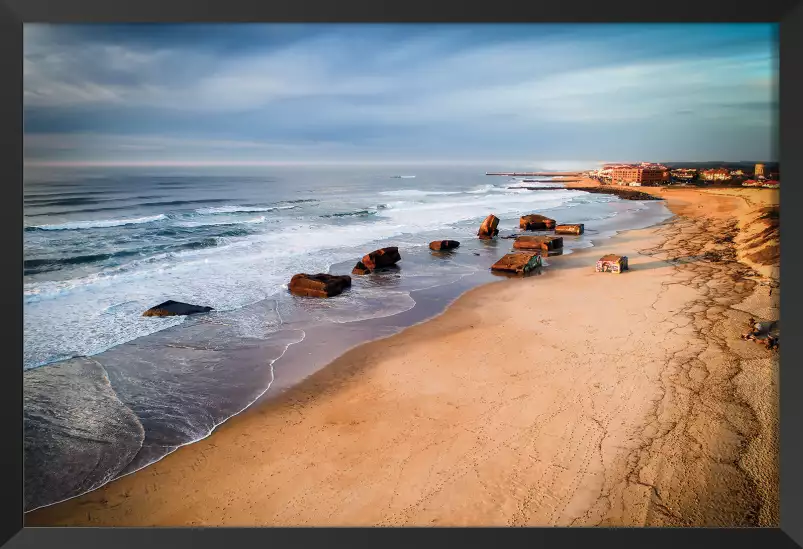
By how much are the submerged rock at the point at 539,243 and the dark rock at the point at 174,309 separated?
534cm

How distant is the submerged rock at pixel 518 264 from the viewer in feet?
24.8

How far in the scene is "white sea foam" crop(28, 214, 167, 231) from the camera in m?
7.05

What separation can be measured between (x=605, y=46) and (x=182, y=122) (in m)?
4.03

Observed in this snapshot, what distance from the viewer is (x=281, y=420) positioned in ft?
12.0

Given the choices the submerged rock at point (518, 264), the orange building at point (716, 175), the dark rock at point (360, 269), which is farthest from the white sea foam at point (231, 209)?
the orange building at point (716, 175)

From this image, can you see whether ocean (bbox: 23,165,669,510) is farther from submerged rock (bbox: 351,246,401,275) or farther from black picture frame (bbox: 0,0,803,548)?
black picture frame (bbox: 0,0,803,548)

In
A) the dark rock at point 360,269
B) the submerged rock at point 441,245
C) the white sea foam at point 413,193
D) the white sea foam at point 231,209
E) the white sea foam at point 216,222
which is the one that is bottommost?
the dark rock at point 360,269

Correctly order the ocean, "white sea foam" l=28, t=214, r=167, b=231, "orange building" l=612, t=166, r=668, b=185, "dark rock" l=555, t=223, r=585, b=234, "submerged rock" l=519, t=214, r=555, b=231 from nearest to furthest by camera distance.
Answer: the ocean, "orange building" l=612, t=166, r=668, b=185, "white sea foam" l=28, t=214, r=167, b=231, "dark rock" l=555, t=223, r=585, b=234, "submerged rock" l=519, t=214, r=555, b=231

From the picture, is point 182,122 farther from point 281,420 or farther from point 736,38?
point 736,38

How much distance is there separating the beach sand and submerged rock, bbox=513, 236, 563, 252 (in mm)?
4016

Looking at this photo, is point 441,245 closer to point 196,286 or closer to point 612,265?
point 612,265

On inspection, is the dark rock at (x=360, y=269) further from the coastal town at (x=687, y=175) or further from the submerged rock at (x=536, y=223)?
the submerged rock at (x=536, y=223)

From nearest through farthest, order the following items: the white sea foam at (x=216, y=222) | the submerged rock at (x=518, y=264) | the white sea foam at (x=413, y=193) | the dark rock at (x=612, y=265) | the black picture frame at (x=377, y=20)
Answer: the black picture frame at (x=377, y=20) → the dark rock at (x=612, y=265) → the submerged rock at (x=518, y=264) → the white sea foam at (x=216, y=222) → the white sea foam at (x=413, y=193)

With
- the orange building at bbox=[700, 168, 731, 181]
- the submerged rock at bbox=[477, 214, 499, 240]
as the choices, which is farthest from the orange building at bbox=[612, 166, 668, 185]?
the submerged rock at bbox=[477, 214, 499, 240]
